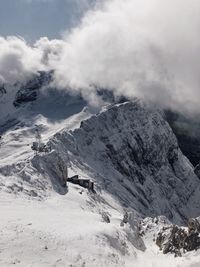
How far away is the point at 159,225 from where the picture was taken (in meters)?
97.6

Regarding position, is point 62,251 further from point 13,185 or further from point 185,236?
point 13,185

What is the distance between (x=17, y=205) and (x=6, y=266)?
98.5 feet

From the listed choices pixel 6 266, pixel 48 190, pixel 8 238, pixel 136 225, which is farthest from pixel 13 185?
pixel 6 266

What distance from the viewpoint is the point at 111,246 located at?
68.3 meters

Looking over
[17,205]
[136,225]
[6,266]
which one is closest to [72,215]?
[17,205]

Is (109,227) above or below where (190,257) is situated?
above

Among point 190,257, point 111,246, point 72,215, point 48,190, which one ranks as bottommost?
point 190,257

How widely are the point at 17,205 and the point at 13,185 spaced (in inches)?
678

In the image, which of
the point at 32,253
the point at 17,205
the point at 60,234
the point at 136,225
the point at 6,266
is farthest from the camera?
the point at 136,225

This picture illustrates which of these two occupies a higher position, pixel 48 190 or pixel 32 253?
pixel 48 190

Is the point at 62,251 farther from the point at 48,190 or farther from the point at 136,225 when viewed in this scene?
the point at 48,190

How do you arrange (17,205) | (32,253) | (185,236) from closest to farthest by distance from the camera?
(32,253)
(185,236)
(17,205)

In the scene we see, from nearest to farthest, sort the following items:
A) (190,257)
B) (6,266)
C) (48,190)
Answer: (6,266) < (190,257) < (48,190)

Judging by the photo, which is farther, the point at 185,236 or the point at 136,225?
the point at 136,225
